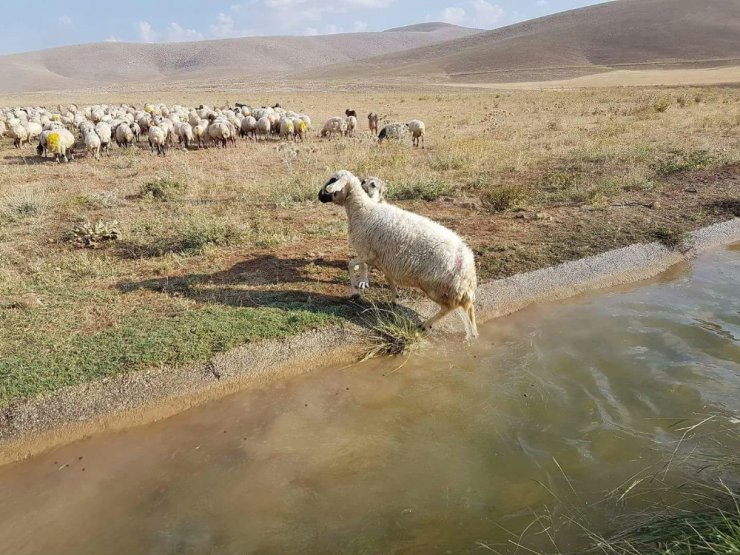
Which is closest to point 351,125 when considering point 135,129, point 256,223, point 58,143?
point 135,129

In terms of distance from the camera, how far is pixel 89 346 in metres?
5.39

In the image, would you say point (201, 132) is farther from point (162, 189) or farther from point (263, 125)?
point (162, 189)

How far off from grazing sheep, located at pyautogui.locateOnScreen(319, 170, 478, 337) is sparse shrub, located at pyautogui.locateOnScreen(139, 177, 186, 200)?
5880 millimetres

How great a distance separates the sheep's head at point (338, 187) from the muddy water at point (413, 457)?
235cm

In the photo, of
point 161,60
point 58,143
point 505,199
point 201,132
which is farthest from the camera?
point 161,60

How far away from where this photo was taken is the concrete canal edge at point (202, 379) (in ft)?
15.1

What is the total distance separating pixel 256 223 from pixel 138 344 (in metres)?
4.18

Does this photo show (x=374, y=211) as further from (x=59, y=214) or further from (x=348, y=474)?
(x=59, y=214)

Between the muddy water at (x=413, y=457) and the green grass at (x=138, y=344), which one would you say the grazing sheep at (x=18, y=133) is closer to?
the green grass at (x=138, y=344)

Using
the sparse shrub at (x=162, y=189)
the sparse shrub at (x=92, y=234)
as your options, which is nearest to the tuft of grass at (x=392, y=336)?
the sparse shrub at (x=92, y=234)

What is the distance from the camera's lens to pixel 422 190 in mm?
10938

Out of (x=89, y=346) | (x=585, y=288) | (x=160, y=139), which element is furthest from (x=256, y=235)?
→ (x=160, y=139)

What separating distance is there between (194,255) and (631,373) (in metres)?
6.05

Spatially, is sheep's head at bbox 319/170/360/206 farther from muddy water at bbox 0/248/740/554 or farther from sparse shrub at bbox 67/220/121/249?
sparse shrub at bbox 67/220/121/249
